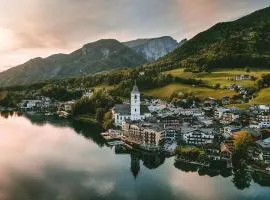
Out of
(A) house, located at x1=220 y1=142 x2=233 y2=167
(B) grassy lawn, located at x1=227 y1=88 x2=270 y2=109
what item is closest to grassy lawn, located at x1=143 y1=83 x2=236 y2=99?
(B) grassy lawn, located at x1=227 y1=88 x2=270 y2=109

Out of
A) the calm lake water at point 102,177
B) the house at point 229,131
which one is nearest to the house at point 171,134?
the calm lake water at point 102,177

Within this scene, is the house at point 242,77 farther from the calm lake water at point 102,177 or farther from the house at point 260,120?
the calm lake water at point 102,177

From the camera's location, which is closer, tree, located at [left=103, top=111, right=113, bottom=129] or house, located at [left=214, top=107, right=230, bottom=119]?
tree, located at [left=103, top=111, right=113, bottom=129]

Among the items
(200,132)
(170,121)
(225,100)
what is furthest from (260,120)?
(225,100)

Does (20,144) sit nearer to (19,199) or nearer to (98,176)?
(98,176)

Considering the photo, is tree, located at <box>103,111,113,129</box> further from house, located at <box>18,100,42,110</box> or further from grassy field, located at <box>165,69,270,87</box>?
house, located at <box>18,100,42,110</box>

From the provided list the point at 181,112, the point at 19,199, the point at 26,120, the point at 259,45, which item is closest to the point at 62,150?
the point at 19,199
